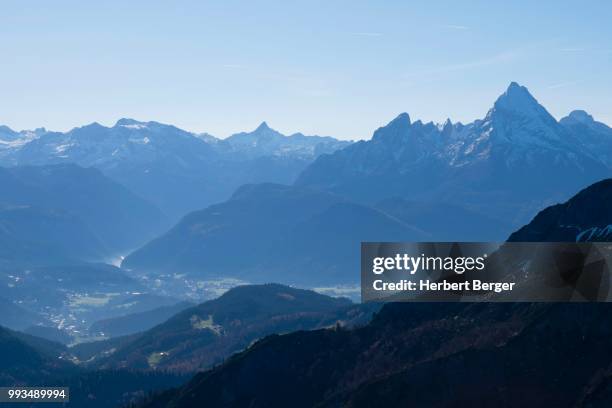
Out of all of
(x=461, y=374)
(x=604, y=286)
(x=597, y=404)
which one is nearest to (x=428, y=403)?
(x=461, y=374)

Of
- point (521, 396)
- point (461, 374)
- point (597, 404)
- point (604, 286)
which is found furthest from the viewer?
point (604, 286)

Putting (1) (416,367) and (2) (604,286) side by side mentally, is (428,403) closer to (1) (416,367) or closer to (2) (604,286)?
(1) (416,367)

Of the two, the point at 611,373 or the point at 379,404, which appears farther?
the point at 379,404

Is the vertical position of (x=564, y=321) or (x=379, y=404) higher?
(x=564, y=321)

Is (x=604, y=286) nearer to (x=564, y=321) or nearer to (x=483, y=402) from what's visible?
(x=564, y=321)

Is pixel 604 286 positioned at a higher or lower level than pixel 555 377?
higher

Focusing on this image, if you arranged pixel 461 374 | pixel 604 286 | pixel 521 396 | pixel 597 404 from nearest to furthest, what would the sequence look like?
1. pixel 597 404
2. pixel 521 396
3. pixel 461 374
4. pixel 604 286

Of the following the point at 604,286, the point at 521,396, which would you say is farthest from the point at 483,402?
the point at 604,286

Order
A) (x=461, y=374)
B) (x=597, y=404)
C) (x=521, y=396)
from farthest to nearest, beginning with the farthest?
(x=461, y=374), (x=521, y=396), (x=597, y=404)

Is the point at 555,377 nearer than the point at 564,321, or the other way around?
the point at 555,377
